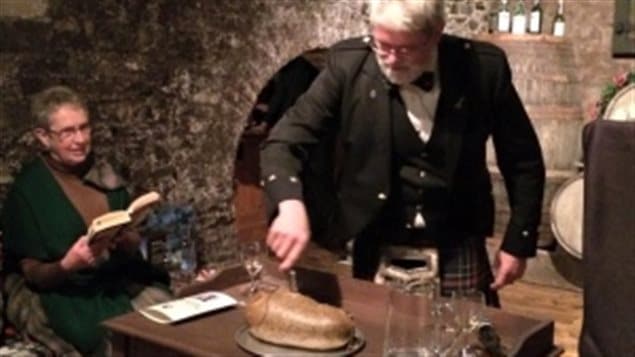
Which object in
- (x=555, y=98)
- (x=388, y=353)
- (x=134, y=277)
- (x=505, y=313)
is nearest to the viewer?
(x=388, y=353)

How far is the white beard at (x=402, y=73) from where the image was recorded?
1.89m

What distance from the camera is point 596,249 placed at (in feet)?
4.60

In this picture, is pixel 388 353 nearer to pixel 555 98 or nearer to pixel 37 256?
pixel 37 256

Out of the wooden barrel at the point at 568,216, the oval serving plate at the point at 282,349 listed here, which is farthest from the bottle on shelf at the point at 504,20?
the oval serving plate at the point at 282,349

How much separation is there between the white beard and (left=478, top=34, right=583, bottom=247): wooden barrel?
2817 mm

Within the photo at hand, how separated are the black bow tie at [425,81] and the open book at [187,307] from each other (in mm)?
674

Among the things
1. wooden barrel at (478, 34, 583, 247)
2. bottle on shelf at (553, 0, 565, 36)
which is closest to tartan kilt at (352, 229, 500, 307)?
wooden barrel at (478, 34, 583, 247)

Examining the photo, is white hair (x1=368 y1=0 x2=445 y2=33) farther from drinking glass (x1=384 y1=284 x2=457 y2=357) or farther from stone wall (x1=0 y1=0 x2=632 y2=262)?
stone wall (x1=0 y1=0 x2=632 y2=262)

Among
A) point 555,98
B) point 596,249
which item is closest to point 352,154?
point 596,249

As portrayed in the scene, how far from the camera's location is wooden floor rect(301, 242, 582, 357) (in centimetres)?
386

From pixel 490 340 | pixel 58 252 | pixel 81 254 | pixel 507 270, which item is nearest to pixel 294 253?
pixel 490 340

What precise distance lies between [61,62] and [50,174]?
2.44 feet

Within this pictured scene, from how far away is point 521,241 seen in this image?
2.05 meters

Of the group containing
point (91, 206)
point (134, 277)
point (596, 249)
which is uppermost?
point (596, 249)
